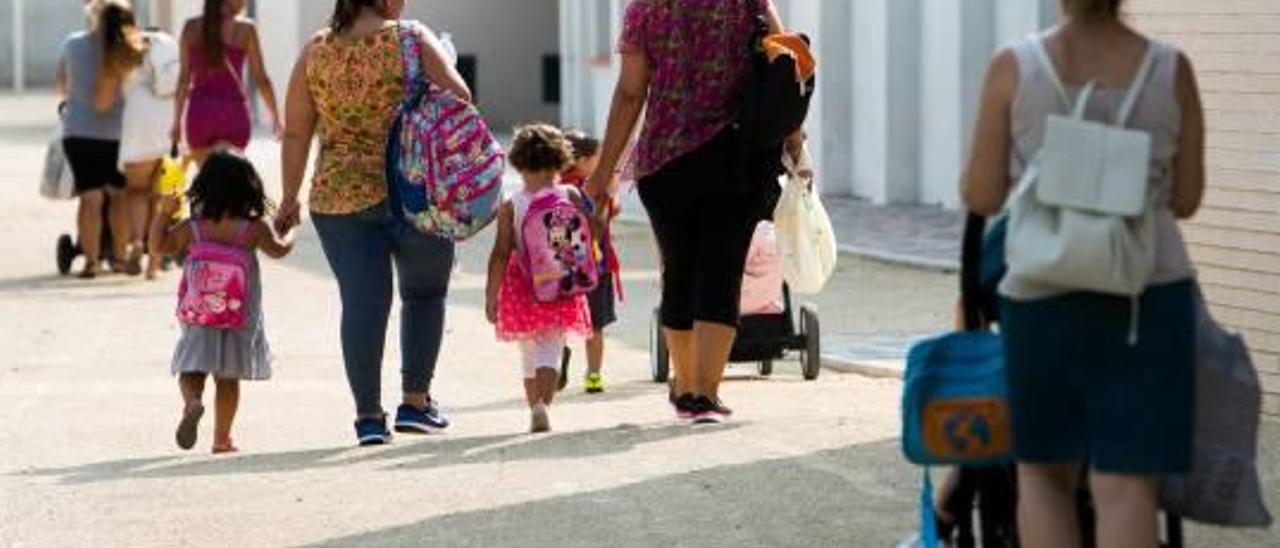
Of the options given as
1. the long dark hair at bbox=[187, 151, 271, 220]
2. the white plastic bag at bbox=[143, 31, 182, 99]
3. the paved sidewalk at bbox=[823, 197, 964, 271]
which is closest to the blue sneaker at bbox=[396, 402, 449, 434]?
the long dark hair at bbox=[187, 151, 271, 220]

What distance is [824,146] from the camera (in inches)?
1134

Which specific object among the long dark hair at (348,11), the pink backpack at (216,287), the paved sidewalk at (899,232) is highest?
the long dark hair at (348,11)

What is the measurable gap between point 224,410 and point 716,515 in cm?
313

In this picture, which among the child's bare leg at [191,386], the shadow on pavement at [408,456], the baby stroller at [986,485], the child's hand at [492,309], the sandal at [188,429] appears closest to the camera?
the baby stroller at [986,485]

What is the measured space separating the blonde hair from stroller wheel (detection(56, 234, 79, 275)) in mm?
15515

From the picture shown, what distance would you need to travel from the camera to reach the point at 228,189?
12891 millimetres

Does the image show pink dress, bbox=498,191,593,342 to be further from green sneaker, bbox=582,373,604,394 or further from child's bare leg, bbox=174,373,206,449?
green sneaker, bbox=582,373,604,394

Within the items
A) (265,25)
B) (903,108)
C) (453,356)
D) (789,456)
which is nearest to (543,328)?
(789,456)

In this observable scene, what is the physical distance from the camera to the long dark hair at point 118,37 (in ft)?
70.2

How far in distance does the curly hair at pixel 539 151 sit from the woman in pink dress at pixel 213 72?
6503 millimetres

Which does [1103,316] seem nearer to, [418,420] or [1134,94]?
[1134,94]

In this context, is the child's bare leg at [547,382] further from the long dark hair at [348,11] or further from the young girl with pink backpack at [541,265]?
the long dark hair at [348,11]

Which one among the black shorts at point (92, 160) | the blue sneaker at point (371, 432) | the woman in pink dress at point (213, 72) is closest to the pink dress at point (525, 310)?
the blue sneaker at point (371, 432)

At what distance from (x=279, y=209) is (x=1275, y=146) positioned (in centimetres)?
318
